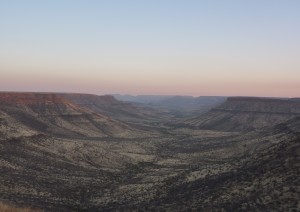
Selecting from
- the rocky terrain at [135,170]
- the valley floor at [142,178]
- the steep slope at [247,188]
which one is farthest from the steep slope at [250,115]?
the steep slope at [247,188]

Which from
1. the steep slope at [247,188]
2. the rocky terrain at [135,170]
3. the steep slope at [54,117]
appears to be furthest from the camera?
the steep slope at [54,117]

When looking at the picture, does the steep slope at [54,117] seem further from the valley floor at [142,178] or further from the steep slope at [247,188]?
the steep slope at [247,188]

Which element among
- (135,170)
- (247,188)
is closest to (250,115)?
(135,170)

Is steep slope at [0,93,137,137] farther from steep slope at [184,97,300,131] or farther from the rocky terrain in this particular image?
steep slope at [184,97,300,131]

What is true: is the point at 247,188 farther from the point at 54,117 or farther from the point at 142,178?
the point at 54,117

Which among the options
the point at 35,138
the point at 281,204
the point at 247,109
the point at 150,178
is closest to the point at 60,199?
the point at 150,178

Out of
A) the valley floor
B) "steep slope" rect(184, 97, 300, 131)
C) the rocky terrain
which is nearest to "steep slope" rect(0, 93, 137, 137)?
the rocky terrain
